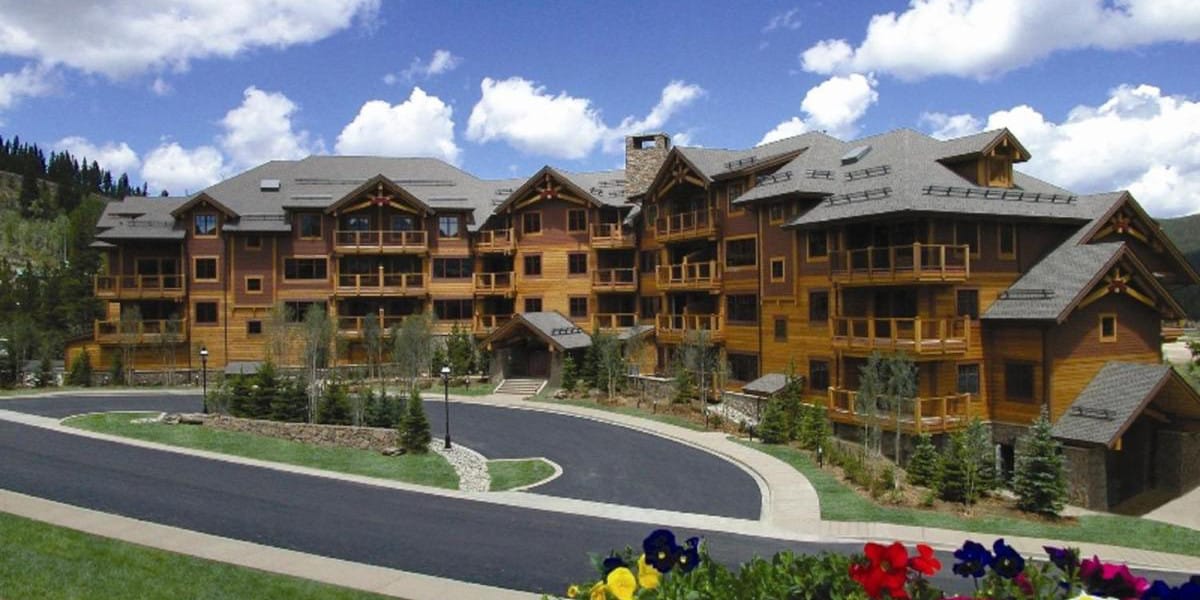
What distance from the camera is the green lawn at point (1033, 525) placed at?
66.5 ft

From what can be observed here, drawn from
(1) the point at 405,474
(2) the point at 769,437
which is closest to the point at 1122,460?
(2) the point at 769,437

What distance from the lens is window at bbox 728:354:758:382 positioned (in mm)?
38812

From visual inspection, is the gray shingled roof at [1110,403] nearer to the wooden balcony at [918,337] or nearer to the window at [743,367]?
the wooden balcony at [918,337]

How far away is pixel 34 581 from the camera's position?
1284 centimetres

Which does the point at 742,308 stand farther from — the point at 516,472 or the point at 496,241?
the point at 496,241

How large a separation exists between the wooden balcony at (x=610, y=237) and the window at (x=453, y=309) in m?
9.13

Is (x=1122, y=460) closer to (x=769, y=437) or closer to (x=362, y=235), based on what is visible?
(x=769, y=437)

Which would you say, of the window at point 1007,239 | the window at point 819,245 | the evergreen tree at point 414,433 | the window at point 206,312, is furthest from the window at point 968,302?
the window at point 206,312

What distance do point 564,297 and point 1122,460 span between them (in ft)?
102

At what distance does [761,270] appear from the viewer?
38.2 m

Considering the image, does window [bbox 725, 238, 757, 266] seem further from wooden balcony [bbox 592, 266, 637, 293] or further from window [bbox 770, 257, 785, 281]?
wooden balcony [bbox 592, 266, 637, 293]

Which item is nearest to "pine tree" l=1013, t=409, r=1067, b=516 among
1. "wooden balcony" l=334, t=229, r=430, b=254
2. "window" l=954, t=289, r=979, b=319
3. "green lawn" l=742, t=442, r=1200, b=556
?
"green lawn" l=742, t=442, r=1200, b=556

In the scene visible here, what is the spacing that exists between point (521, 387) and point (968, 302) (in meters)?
23.8

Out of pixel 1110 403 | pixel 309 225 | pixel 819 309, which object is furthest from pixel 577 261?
pixel 1110 403
